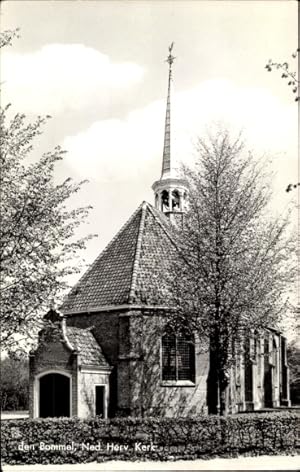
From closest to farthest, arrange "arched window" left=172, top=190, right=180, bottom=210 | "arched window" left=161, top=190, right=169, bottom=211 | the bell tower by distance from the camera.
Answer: the bell tower, "arched window" left=172, top=190, right=180, bottom=210, "arched window" left=161, top=190, right=169, bottom=211

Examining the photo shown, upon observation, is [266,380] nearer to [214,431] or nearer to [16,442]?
[214,431]

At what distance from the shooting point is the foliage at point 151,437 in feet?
59.8

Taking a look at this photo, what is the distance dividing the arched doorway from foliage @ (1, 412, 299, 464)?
6050 mm

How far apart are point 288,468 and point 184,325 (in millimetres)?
8813

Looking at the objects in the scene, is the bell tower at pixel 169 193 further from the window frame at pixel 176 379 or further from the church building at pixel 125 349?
the window frame at pixel 176 379

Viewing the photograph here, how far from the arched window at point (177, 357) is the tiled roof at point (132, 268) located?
2157 millimetres

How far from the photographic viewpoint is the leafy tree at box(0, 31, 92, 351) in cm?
1709

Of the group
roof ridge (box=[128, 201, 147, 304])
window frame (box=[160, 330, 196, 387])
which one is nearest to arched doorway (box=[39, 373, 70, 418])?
window frame (box=[160, 330, 196, 387])

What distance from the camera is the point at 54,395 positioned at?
25.3 metres

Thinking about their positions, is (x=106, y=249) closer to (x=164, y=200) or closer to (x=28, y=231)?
(x=164, y=200)

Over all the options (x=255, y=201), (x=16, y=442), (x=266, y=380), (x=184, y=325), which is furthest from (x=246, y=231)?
(x=266, y=380)

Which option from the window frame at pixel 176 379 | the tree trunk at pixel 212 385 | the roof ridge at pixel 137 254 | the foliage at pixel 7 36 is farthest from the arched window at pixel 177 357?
the foliage at pixel 7 36

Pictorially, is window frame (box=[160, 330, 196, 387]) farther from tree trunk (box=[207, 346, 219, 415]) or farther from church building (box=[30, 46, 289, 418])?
tree trunk (box=[207, 346, 219, 415])

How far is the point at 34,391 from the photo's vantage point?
2577 centimetres
